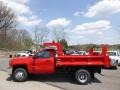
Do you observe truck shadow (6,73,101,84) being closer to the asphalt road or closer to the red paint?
the asphalt road

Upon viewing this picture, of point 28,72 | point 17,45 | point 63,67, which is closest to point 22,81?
point 28,72

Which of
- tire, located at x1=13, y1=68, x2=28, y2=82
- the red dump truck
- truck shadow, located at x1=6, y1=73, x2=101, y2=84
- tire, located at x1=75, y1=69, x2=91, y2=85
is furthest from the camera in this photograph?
truck shadow, located at x1=6, y1=73, x2=101, y2=84

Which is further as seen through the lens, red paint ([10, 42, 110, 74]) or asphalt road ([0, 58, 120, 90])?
red paint ([10, 42, 110, 74])

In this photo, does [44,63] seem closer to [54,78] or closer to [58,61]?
[58,61]

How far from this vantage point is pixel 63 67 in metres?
15.1

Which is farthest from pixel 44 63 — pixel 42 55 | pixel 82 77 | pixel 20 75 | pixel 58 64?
pixel 82 77

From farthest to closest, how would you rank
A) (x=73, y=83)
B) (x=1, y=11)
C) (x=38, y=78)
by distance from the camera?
(x=1, y=11) < (x=38, y=78) < (x=73, y=83)

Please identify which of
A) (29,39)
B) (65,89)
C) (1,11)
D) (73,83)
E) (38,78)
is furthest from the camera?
(29,39)

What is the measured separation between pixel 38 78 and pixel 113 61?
9.61 m

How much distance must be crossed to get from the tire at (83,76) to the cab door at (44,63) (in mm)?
1466

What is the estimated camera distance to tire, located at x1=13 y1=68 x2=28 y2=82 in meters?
15.2

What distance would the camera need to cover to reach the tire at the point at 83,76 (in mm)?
14617

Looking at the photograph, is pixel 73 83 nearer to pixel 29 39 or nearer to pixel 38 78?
pixel 38 78

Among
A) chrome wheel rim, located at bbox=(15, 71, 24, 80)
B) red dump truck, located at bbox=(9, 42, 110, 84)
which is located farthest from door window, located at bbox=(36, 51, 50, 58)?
chrome wheel rim, located at bbox=(15, 71, 24, 80)
